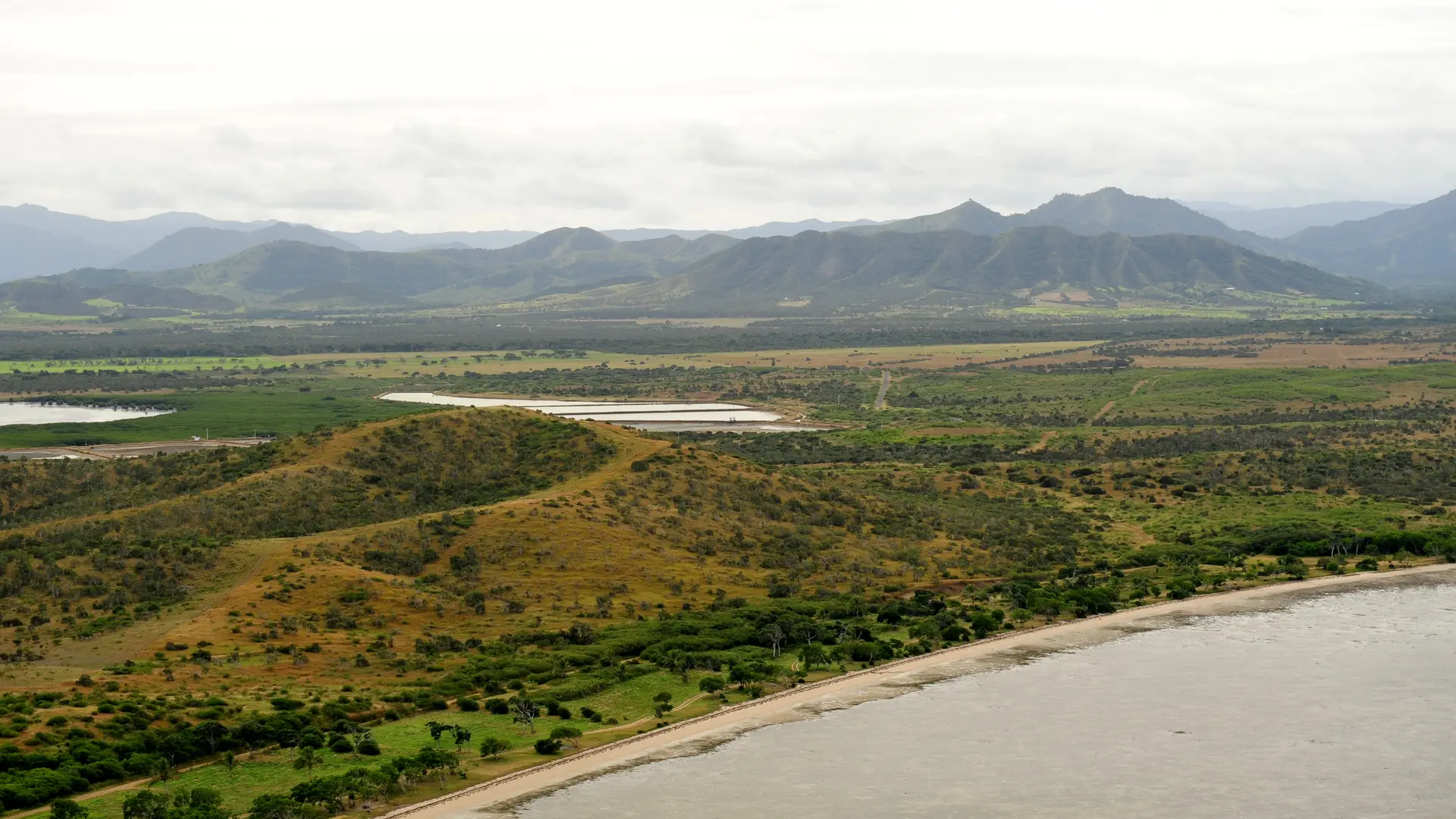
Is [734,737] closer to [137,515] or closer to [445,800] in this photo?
[445,800]

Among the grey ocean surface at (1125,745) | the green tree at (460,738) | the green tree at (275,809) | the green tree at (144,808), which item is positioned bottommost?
the grey ocean surface at (1125,745)

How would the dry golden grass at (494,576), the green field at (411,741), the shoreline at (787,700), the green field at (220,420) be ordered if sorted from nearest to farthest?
the green field at (411,741), the shoreline at (787,700), the dry golden grass at (494,576), the green field at (220,420)

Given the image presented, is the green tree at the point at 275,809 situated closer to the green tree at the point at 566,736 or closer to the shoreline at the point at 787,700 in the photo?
the shoreline at the point at 787,700

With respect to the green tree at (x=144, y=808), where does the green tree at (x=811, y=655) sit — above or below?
below

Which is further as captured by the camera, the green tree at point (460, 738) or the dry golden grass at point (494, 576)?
the dry golden grass at point (494, 576)

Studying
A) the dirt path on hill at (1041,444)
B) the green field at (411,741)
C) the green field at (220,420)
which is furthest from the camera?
the green field at (220,420)

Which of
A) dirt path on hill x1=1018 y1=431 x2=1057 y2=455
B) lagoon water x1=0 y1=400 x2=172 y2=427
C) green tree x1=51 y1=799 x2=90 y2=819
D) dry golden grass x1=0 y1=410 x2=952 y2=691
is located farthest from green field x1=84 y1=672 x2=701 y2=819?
lagoon water x1=0 y1=400 x2=172 y2=427

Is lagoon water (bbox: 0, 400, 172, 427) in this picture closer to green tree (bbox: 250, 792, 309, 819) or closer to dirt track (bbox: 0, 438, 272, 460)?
dirt track (bbox: 0, 438, 272, 460)

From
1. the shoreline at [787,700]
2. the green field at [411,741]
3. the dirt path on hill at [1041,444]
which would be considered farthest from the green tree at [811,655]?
the dirt path on hill at [1041,444]
